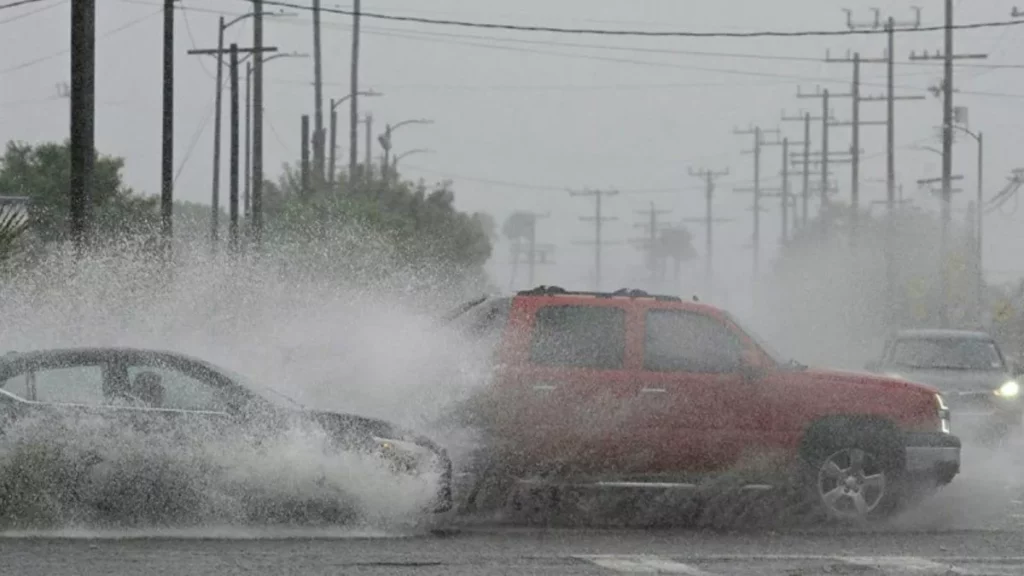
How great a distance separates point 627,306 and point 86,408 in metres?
4.46

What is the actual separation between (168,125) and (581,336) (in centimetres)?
2213

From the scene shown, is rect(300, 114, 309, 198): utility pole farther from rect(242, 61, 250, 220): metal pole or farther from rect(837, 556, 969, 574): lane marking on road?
rect(837, 556, 969, 574): lane marking on road

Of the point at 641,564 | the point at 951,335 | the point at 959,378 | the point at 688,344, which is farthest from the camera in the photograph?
the point at 951,335

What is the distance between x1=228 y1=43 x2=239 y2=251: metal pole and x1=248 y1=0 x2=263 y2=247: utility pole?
567 millimetres

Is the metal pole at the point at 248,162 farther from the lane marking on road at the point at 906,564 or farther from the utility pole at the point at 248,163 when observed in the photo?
the lane marking on road at the point at 906,564

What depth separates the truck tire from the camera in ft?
53.9

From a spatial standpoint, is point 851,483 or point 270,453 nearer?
point 270,453

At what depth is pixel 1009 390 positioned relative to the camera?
25719 millimetres

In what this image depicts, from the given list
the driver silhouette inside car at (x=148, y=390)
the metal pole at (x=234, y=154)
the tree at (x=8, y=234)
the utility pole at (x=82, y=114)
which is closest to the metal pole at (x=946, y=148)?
the metal pole at (x=234, y=154)

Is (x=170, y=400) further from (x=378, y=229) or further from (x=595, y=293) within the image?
(x=378, y=229)

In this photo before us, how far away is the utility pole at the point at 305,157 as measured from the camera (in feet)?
200

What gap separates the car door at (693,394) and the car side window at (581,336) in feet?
0.75

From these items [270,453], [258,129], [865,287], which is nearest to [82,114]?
[270,453]

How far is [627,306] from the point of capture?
16.6m
